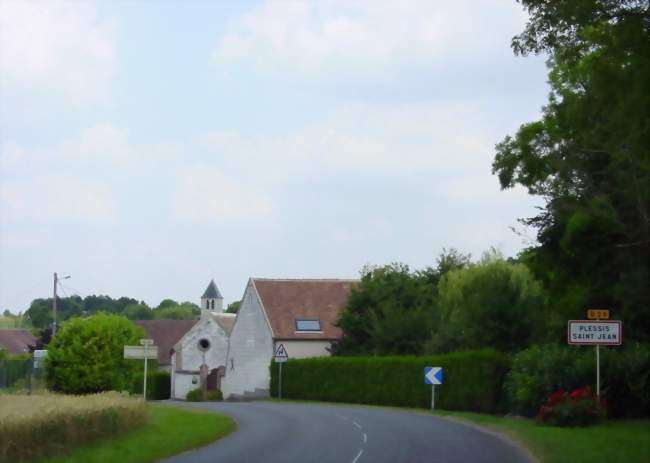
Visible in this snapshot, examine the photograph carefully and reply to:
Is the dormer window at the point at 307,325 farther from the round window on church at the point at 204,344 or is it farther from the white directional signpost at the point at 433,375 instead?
the white directional signpost at the point at 433,375

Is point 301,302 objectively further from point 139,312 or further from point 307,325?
point 139,312

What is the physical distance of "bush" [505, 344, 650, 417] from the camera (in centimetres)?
2966

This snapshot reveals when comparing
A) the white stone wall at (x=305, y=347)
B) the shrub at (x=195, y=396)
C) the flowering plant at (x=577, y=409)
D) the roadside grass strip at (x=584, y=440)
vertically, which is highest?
the white stone wall at (x=305, y=347)

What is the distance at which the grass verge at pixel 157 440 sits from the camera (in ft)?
70.2

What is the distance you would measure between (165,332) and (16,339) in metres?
34.6

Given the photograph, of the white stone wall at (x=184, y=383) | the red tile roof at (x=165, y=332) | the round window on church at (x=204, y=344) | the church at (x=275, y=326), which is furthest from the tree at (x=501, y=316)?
the red tile roof at (x=165, y=332)

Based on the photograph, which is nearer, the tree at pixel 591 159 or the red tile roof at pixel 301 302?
the tree at pixel 591 159

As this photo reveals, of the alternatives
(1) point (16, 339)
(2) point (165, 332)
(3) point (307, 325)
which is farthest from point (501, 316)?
(1) point (16, 339)

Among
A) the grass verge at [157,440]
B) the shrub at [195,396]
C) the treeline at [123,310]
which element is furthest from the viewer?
the treeline at [123,310]

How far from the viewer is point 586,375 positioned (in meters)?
31.0

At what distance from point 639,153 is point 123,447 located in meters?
13.1

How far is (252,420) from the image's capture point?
113 ft

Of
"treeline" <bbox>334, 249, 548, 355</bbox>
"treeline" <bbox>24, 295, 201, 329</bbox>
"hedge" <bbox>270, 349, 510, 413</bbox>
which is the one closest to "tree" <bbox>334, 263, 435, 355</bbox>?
"treeline" <bbox>334, 249, 548, 355</bbox>

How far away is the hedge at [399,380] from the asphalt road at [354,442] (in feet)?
15.0
